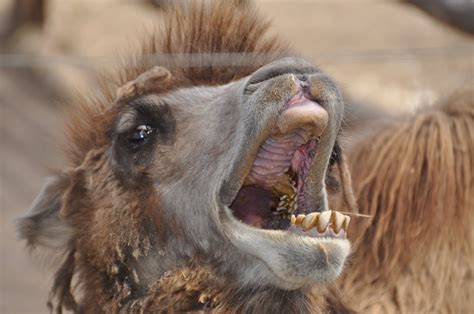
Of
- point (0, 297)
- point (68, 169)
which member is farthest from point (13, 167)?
point (68, 169)

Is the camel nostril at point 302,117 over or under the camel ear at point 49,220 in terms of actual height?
over

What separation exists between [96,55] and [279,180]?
7.58 m

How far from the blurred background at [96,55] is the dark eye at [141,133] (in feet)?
11.6

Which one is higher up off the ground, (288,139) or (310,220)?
(288,139)

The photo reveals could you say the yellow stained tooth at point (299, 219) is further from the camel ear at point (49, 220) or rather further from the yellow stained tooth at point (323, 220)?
the camel ear at point (49, 220)

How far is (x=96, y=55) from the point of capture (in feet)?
33.3

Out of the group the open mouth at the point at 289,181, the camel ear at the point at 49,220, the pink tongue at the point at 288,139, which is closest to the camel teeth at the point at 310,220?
the open mouth at the point at 289,181

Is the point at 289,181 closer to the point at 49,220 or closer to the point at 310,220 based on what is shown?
the point at 310,220

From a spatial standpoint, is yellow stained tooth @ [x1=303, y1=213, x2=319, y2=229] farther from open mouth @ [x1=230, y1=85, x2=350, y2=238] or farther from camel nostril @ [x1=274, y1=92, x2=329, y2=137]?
camel nostril @ [x1=274, y1=92, x2=329, y2=137]

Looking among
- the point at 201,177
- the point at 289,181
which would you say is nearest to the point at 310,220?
the point at 289,181

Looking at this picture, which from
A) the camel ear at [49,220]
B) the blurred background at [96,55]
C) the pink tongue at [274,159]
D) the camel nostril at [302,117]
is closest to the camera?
the camel nostril at [302,117]

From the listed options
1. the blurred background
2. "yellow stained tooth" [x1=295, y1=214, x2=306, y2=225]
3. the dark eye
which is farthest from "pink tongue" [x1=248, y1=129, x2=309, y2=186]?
the blurred background

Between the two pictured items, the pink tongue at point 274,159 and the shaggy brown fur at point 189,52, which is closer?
the pink tongue at point 274,159

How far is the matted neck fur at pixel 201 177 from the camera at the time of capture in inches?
107
